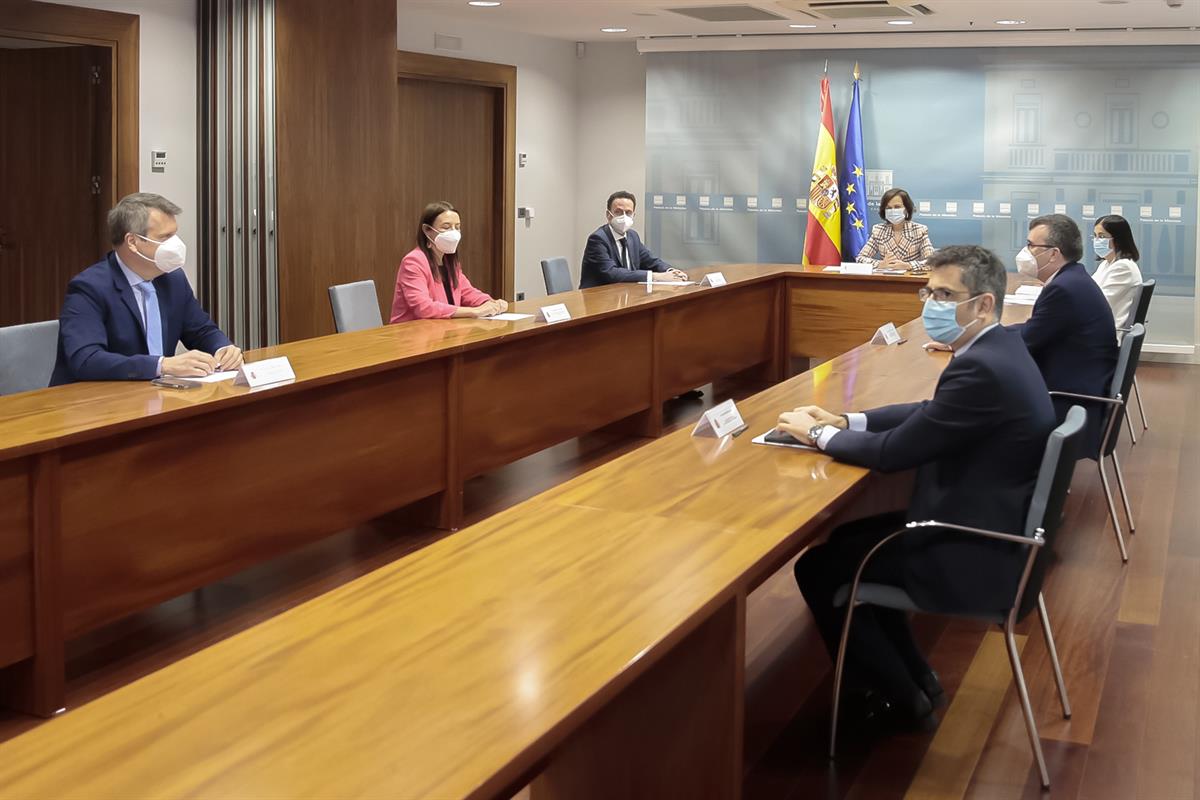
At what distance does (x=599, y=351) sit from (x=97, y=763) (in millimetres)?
4455

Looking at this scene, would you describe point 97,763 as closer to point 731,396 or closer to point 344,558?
point 344,558

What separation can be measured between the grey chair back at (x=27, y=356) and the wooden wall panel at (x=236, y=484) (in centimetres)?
74

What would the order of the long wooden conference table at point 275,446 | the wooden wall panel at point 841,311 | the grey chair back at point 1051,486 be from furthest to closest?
the wooden wall panel at point 841,311, the long wooden conference table at point 275,446, the grey chair back at point 1051,486

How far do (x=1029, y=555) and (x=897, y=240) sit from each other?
19.0ft

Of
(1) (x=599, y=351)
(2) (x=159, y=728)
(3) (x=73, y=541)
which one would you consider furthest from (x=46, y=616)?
(1) (x=599, y=351)

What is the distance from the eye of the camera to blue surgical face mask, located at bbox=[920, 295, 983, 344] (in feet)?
10.2

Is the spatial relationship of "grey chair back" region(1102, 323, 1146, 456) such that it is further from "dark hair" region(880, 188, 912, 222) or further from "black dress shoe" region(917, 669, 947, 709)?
"dark hair" region(880, 188, 912, 222)

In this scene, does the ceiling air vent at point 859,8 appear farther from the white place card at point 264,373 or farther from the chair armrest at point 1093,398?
the white place card at point 264,373

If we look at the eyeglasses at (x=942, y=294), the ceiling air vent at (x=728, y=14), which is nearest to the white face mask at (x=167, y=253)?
the eyeglasses at (x=942, y=294)

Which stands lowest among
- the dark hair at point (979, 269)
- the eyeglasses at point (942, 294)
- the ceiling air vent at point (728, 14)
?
the eyeglasses at point (942, 294)

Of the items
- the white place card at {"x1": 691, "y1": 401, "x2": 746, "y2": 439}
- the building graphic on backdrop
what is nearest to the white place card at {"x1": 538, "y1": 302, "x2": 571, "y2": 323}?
the white place card at {"x1": 691, "y1": 401, "x2": 746, "y2": 439}

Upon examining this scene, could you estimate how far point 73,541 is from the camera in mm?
3146

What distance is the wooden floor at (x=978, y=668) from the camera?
296 cm

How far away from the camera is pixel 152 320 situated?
405cm
